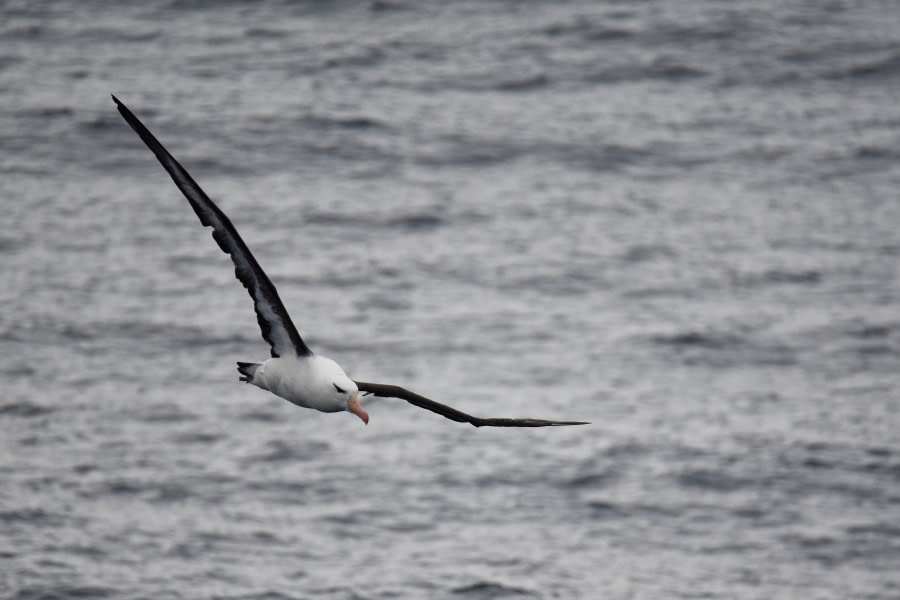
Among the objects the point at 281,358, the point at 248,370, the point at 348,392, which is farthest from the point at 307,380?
the point at 248,370

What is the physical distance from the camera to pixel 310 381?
14.2m

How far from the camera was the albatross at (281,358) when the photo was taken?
44.9 feet

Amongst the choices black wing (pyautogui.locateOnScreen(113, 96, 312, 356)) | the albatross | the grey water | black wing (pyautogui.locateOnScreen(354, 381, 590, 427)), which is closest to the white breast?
the albatross

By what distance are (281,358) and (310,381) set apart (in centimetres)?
72

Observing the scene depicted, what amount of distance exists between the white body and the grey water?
25.4 m

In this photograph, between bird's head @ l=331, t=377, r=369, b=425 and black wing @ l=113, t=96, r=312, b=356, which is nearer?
black wing @ l=113, t=96, r=312, b=356

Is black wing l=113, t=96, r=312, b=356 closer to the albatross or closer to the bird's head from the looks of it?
the albatross

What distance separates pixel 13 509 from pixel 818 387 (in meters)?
26.1

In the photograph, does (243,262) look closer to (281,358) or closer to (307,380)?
(281,358)

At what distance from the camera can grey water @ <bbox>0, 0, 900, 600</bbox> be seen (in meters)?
41.3

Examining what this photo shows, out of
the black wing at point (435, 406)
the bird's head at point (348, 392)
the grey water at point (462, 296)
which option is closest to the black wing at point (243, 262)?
the bird's head at point (348, 392)

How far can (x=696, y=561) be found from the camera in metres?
40.3

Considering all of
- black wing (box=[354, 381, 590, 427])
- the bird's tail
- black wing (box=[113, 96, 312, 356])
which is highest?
black wing (box=[113, 96, 312, 356])

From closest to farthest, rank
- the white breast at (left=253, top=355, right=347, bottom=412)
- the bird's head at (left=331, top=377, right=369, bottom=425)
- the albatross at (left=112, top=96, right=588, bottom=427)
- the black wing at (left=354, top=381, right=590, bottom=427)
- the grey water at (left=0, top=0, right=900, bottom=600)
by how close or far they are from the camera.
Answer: the albatross at (left=112, top=96, right=588, bottom=427), the bird's head at (left=331, top=377, right=369, bottom=425), the white breast at (left=253, top=355, right=347, bottom=412), the black wing at (left=354, top=381, right=590, bottom=427), the grey water at (left=0, top=0, right=900, bottom=600)
